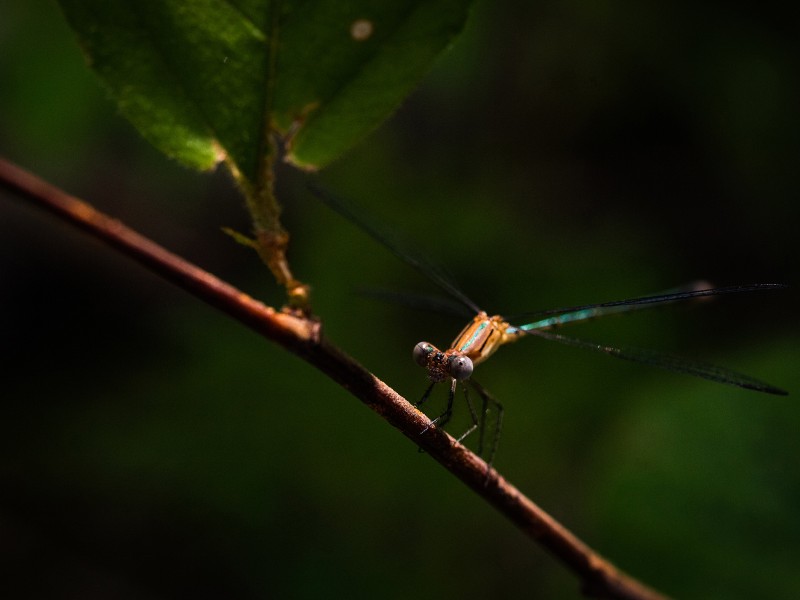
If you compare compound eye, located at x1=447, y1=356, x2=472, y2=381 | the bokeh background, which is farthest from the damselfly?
the bokeh background

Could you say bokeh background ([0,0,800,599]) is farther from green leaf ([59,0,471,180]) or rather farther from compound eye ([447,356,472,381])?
green leaf ([59,0,471,180])

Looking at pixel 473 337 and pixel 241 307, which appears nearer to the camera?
pixel 241 307

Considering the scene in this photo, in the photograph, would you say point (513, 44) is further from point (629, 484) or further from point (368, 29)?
point (368, 29)

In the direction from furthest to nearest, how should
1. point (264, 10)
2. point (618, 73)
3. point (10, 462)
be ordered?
point (618, 73)
point (10, 462)
point (264, 10)

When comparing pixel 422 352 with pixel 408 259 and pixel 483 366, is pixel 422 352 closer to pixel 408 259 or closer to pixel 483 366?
pixel 408 259

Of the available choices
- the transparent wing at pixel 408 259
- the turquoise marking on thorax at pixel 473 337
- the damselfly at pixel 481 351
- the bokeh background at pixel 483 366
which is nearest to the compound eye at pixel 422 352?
the damselfly at pixel 481 351

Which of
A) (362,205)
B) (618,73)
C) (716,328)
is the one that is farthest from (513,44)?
(716,328)

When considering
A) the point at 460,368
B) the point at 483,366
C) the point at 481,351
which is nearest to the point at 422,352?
the point at 460,368
